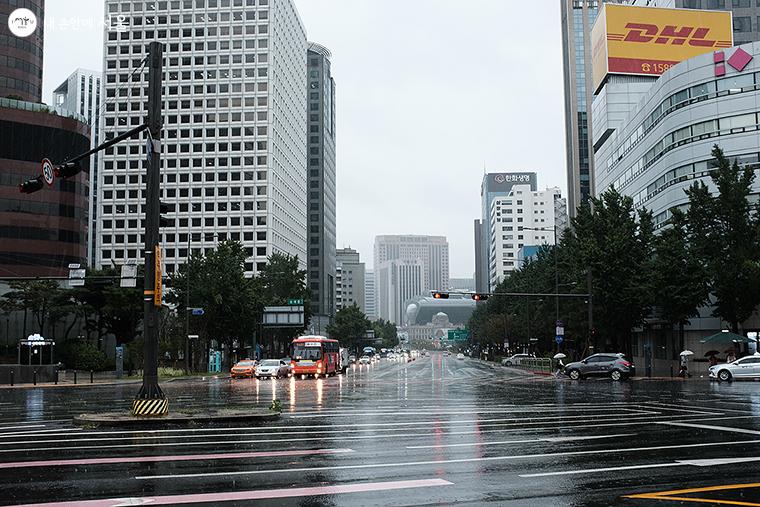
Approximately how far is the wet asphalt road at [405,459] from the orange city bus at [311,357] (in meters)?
37.6

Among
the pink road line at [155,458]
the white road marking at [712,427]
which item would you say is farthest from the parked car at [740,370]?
the pink road line at [155,458]

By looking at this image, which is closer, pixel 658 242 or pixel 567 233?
pixel 658 242

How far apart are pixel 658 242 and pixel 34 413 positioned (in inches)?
1988

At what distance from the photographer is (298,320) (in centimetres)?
8794

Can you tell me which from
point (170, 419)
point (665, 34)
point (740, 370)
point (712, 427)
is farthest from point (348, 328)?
point (712, 427)

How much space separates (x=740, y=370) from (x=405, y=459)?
38272 millimetres

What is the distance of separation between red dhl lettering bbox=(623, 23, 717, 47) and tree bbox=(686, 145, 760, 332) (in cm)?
5205

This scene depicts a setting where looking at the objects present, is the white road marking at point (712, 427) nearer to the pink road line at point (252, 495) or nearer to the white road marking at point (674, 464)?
the white road marking at point (674, 464)

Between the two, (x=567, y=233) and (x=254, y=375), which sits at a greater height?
(x=567, y=233)

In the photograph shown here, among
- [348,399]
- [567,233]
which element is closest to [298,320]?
[567,233]

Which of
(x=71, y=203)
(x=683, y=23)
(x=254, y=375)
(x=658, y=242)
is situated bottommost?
(x=254, y=375)

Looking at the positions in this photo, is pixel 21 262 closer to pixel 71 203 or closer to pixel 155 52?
pixel 71 203

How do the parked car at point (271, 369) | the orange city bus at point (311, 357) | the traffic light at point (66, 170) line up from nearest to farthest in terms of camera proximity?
the traffic light at point (66, 170)
the parked car at point (271, 369)
the orange city bus at point (311, 357)

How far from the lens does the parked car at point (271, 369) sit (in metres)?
61.1
